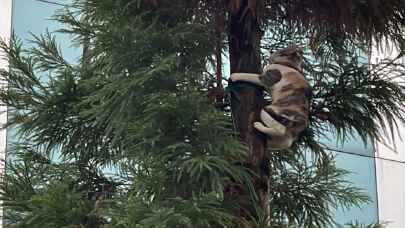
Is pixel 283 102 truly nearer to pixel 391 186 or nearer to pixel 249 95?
pixel 249 95

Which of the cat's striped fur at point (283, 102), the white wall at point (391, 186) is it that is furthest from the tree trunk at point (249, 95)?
the white wall at point (391, 186)

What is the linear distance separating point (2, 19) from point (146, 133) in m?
2.92

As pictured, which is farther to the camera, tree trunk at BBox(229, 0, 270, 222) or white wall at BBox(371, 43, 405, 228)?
white wall at BBox(371, 43, 405, 228)

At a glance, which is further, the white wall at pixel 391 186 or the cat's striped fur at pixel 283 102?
the white wall at pixel 391 186

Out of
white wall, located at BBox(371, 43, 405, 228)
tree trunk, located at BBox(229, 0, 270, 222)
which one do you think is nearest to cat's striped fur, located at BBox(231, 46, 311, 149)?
tree trunk, located at BBox(229, 0, 270, 222)

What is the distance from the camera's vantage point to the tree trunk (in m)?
1.47

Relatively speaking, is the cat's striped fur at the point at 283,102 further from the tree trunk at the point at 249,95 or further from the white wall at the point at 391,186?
the white wall at the point at 391,186

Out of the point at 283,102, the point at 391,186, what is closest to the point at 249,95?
the point at 283,102

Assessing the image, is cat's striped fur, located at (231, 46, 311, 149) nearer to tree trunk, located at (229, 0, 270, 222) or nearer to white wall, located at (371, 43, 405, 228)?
tree trunk, located at (229, 0, 270, 222)

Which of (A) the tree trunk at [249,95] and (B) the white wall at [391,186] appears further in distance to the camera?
(B) the white wall at [391,186]

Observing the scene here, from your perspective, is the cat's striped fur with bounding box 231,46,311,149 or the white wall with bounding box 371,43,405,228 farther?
the white wall with bounding box 371,43,405,228

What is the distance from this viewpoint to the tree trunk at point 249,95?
1474 mm

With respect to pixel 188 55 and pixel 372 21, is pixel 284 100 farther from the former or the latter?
pixel 372 21

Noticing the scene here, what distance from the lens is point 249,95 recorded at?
1.52m
